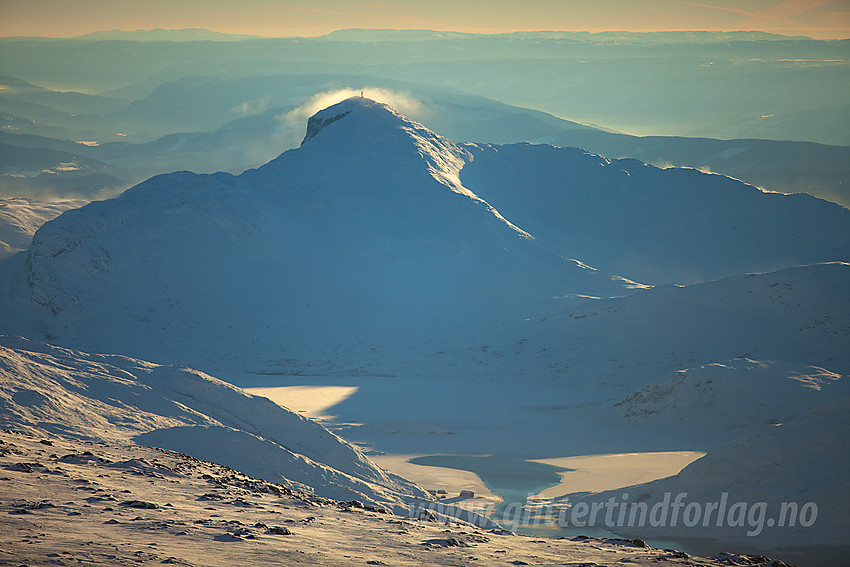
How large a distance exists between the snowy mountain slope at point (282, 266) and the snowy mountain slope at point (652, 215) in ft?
26.7

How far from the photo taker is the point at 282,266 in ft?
207

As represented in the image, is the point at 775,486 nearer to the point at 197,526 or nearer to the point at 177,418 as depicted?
the point at 197,526

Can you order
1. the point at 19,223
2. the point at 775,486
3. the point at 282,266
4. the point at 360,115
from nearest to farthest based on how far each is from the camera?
1. the point at 775,486
2. the point at 282,266
3. the point at 360,115
4. the point at 19,223

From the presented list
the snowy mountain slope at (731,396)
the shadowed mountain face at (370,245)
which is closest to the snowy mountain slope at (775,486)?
the snowy mountain slope at (731,396)

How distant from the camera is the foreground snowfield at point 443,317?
2311 centimetres

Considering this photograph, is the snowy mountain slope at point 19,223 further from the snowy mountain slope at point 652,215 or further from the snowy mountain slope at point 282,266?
the snowy mountain slope at point 652,215

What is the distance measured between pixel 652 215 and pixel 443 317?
3436 centimetres

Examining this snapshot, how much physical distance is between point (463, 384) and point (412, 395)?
3865mm

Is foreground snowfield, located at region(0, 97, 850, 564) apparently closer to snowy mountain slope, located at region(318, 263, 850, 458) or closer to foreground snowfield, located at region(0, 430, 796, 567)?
snowy mountain slope, located at region(318, 263, 850, 458)

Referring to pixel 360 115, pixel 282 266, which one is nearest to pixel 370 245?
pixel 282 266

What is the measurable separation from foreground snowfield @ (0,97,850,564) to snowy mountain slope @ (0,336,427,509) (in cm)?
9

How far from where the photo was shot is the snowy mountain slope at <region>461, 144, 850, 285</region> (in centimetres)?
Result: 7662

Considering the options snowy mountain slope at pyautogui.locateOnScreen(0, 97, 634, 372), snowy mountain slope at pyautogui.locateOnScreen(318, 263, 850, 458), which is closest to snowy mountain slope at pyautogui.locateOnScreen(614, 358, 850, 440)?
snowy mountain slope at pyautogui.locateOnScreen(318, 263, 850, 458)

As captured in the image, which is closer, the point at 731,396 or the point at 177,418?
the point at 177,418
